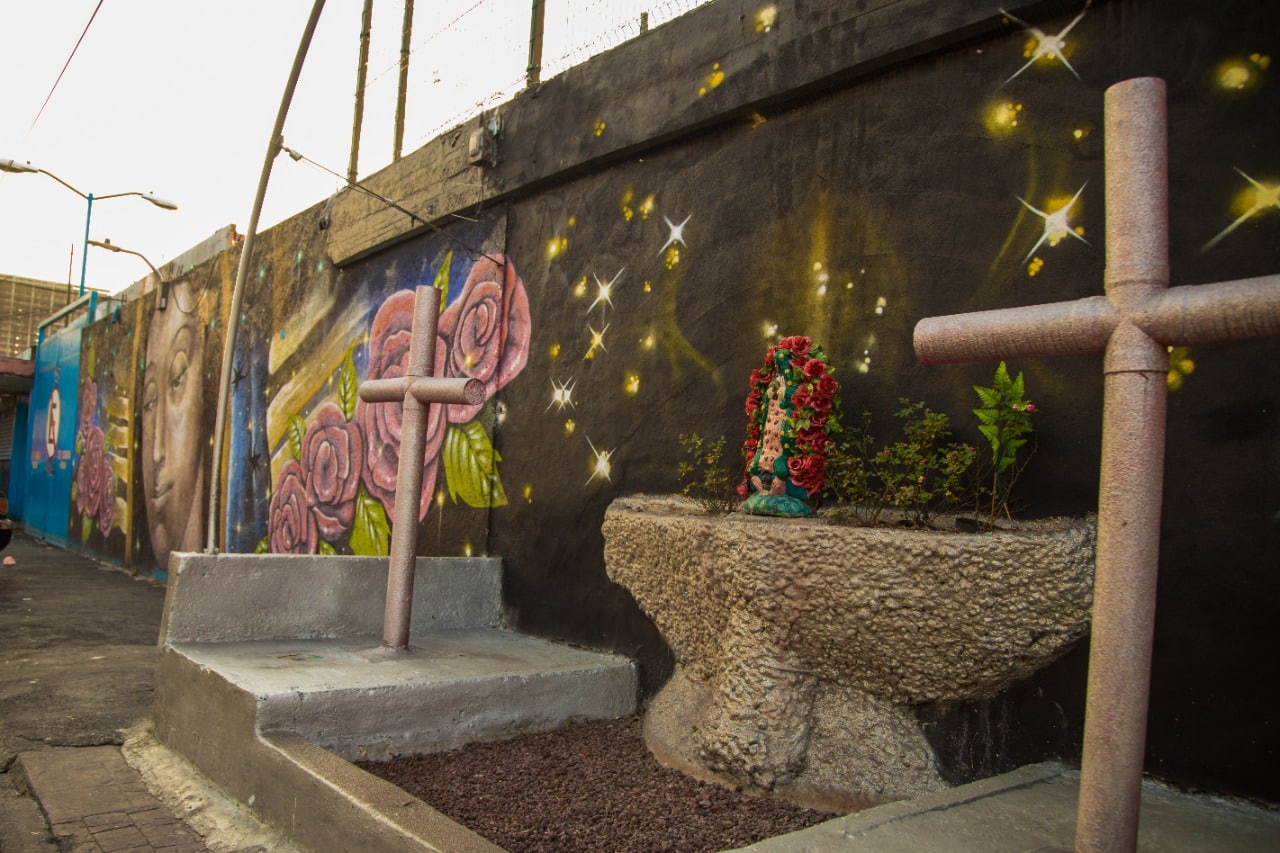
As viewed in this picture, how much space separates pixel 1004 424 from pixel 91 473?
1422 centimetres

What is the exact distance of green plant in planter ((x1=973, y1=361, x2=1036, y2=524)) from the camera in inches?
118

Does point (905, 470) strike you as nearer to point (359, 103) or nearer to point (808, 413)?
point (808, 413)

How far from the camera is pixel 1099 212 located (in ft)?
10.0

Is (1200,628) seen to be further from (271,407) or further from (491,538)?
(271,407)

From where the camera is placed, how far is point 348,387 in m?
7.59

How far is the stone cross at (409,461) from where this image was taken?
416cm

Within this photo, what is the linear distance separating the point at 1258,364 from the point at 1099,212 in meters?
0.71

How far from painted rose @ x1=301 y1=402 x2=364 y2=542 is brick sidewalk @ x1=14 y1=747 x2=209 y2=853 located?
135 inches

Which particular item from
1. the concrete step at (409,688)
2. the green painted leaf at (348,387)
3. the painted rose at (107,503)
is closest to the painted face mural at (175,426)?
the painted rose at (107,503)

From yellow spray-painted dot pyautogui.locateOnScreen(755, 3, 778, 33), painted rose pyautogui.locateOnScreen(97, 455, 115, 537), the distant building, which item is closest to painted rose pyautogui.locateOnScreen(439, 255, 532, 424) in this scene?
yellow spray-painted dot pyautogui.locateOnScreen(755, 3, 778, 33)

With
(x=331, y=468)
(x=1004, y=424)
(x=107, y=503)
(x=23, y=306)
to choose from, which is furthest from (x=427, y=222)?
(x=23, y=306)

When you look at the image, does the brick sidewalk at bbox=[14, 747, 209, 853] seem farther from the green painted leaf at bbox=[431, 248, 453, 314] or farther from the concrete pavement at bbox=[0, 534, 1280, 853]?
the green painted leaf at bbox=[431, 248, 453, 314]

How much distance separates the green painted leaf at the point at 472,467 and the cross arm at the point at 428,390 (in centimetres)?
137

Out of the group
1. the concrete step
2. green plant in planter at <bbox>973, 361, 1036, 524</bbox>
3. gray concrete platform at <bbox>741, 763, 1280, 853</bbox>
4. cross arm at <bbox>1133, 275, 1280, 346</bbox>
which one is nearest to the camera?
cross arm at <bbox>1133, 275, 1280, 346</bbox>
